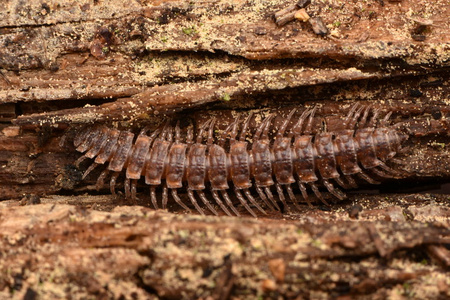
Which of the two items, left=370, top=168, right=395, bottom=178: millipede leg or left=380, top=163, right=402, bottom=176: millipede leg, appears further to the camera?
left=370, top=168, right=395, bottom=178: millipede leg

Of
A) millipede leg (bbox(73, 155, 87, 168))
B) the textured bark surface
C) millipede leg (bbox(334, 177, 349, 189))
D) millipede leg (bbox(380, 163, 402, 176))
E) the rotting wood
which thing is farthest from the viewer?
millipede leg (bbox(73, 155, 87, 168))

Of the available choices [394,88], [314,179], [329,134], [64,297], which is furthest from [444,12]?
[64,297]

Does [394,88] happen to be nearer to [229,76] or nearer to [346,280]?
[229,76]

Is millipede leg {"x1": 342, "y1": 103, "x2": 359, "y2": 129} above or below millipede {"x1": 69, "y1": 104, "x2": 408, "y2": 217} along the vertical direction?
above

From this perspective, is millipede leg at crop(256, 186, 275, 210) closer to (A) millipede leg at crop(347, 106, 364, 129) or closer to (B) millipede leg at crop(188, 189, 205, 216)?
(B) millipede leg at crop(188, 189, 205, 216)

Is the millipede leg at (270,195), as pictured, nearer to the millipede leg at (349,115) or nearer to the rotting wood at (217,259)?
the millipede leg at (349,115)

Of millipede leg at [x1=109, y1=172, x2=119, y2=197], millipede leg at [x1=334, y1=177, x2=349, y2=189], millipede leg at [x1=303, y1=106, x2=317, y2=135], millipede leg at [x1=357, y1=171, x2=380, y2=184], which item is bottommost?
millipede leg at [x1=109, y1=172, x2=119, y2=197]

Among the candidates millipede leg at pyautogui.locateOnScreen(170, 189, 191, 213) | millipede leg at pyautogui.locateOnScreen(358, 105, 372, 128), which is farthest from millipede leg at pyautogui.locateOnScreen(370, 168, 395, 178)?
millipede leg at pyautogui.locateOnScreen(170, 189, 191, 213)

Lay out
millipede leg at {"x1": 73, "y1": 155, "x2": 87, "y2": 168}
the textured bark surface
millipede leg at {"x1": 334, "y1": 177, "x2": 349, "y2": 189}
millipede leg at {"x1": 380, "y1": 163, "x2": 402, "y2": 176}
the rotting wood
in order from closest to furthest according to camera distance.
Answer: the rotting wood → the textured bark surface → millipede leg at {"x1": 380, "y1": 163, "x2": 402, "y2": 176} → millipede leg at {"x1": 334, "y1": 177, "x2": 349, "y2": 189} → millipede leg at {"x1": 73, "y1": 155, "x2": 87, "y2": 168}

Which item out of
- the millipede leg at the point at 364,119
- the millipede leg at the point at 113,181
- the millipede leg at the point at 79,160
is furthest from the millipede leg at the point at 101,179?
the millipede leg at the point at 364,119
